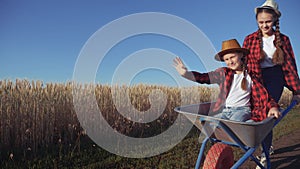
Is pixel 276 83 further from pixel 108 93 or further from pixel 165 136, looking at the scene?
pixel 108 93

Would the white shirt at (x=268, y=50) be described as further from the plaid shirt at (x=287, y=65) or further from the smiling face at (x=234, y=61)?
the smiling face at (x=234, y=61)

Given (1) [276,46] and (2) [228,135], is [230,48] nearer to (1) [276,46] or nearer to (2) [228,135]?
(1) [276,46]

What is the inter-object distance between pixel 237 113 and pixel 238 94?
0.27 meters

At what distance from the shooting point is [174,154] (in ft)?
13.2

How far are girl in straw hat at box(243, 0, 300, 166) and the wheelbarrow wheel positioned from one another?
111 centimetres

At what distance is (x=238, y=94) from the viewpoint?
2.70m

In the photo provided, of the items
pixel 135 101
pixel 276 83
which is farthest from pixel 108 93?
pixel 276 83

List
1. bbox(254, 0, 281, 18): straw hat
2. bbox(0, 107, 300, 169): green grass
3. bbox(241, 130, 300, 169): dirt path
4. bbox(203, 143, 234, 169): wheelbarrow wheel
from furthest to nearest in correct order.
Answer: bbox(241, 130, 300, 169): dirt path → bbox(0, 107, 300, 169): green grass → bbox(254, 0, 281, 18): straw hat → bbox(203, 143, 234, 169): wheelbarrow wheel

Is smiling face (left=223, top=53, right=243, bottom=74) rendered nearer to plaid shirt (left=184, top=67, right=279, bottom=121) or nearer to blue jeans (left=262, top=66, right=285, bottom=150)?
plaid shirt (left=184, top=67, right=279, bottom=121)

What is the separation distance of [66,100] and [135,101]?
5.59ft

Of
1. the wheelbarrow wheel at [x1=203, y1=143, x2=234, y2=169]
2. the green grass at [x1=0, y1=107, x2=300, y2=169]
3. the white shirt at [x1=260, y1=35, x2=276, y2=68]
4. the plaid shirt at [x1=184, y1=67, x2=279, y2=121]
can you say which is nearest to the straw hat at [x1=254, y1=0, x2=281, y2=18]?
the white shirt at [x1=260, y1=35, x2=276, y2=68]

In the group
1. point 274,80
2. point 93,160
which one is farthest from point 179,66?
point 93,160

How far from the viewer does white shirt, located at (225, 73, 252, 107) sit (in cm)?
267

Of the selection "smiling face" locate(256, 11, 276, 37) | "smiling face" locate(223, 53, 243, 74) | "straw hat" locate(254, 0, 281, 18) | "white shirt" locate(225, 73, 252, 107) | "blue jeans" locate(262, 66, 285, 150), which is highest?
"straw hat" locate(254, 0, 281, 18)
